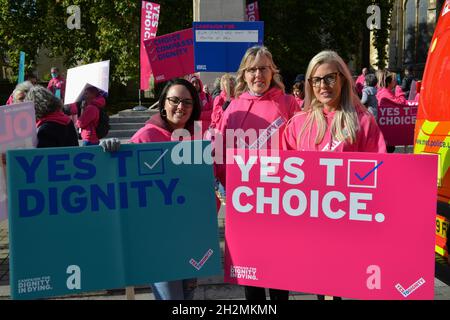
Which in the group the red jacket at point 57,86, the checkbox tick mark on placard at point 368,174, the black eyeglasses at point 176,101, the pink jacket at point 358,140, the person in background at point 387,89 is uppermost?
the red jacket at point 57,86

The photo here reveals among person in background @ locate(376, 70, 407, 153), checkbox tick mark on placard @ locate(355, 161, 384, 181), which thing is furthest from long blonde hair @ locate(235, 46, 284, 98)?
person in background @ locate(376, 70, 407, 153)

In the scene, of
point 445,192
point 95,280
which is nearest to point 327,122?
point 445,192

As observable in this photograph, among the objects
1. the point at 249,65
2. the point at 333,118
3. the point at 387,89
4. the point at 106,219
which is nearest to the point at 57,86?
the point at 387,89

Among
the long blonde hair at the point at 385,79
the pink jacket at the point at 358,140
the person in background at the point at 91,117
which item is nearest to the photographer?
the pink jacket at the point at 358,140

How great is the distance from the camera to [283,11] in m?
25.3

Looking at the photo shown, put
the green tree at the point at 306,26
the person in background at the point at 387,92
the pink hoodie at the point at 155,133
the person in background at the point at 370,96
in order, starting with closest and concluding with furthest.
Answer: the pink hoodie at the point at 155,133 → the person in background at the point at 370,96 → the person in background at the point at 387,92 → the green tree at the point at 306,26

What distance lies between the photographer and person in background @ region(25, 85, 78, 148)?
477 cm

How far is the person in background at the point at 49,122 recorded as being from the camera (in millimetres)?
4766

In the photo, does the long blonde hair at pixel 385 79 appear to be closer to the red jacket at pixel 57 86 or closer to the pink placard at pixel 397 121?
the pink placard at pixel 397 121

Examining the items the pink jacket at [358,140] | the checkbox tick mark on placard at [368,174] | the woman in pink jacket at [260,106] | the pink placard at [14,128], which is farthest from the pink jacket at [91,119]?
the checkbox tick mark on placard at [368,174]

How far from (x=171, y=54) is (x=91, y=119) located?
3430 mm

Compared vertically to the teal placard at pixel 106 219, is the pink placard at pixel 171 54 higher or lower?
higher

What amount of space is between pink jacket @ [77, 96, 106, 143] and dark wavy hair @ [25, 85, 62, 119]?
206 cm

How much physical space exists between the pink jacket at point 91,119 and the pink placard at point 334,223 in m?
4.33
